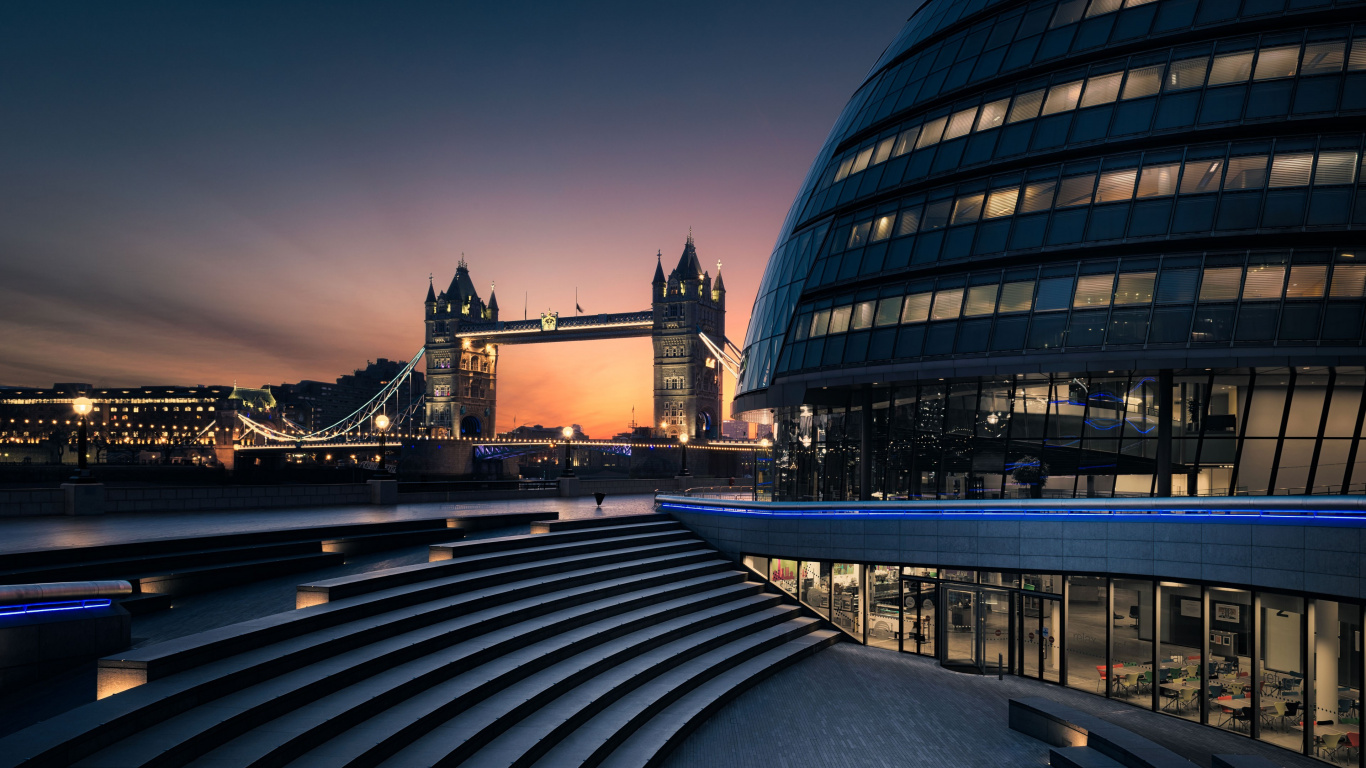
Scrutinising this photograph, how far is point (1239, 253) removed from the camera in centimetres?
2316

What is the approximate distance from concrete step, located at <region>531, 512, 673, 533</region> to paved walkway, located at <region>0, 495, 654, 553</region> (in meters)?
2.18

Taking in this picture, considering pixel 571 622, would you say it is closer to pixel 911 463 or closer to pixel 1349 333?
pixel 911 463

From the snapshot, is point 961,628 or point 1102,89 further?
point 1102,89

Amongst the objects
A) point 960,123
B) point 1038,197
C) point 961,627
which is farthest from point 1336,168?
point 961,627

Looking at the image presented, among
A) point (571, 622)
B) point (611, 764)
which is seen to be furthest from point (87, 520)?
point (611, 764)

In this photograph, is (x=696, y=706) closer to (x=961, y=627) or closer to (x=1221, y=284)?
(x=961, y=627)

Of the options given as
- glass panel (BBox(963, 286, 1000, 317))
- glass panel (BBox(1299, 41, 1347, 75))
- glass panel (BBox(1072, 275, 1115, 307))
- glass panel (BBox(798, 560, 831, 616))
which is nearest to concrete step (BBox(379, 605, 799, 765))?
glass panel (BBox(798, 560, 831, 616))

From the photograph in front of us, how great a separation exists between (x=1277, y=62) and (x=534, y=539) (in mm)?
26228

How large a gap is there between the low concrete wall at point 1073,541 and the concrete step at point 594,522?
4.12ft

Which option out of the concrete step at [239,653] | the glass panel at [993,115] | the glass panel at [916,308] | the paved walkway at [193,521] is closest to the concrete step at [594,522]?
the paved walkway at [193,521]

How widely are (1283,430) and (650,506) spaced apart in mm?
21879

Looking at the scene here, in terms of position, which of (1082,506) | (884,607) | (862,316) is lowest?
(884,607)

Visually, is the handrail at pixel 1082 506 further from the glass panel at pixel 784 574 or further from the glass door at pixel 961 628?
the glass door at pixel 961 628

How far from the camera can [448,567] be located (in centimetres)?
1748
